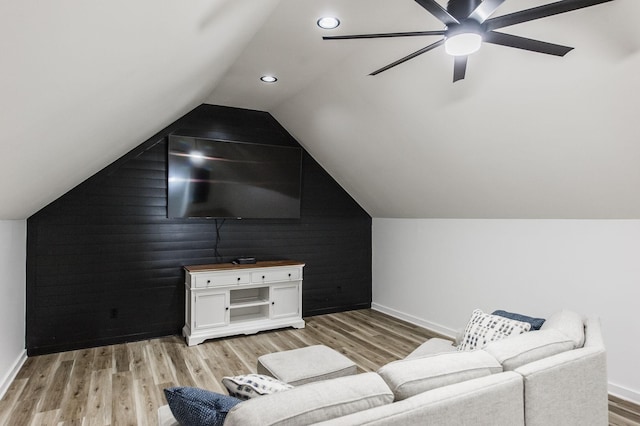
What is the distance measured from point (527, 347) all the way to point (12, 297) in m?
3.93

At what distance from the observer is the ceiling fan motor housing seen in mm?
1663

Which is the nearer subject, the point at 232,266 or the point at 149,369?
the point at 149,369

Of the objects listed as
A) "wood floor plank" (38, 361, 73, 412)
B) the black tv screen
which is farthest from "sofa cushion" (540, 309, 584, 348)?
the black tv screen

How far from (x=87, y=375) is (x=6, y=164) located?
224 cm

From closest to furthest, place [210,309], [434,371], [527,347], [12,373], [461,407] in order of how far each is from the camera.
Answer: [461,407]
[434,371]
[527,347]
[12,373]
[210,309]

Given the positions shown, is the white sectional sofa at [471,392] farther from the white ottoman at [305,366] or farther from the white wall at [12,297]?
the white wall at [12,297]

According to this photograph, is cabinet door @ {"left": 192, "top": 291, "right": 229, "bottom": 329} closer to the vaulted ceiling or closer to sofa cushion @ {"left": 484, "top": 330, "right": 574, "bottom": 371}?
the vaulted ceiling

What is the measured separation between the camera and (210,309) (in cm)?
422

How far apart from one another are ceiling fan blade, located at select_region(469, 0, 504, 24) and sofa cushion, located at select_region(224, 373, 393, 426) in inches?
62.8

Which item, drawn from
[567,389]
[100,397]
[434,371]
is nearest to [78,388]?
[100,397]

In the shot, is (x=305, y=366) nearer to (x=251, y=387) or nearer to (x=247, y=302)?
(x=251, y=387)

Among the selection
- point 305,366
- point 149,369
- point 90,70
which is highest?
point 90,70

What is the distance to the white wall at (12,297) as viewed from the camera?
9.78ft

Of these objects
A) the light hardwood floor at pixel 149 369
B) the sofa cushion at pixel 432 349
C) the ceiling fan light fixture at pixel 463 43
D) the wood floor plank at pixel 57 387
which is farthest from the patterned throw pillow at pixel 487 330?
the wood floor plank at pixel 57 387
